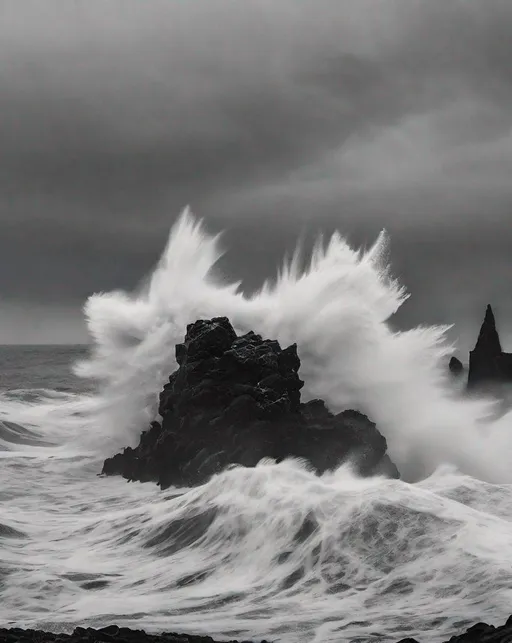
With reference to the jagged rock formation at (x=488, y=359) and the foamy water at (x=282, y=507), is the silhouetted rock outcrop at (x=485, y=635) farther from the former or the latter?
the jagged rock formation at (x=488, y=359)

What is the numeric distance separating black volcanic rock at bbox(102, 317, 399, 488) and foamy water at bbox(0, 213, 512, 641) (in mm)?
1062

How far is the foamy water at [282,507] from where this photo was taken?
45.6 feet

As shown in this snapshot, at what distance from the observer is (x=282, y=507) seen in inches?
741

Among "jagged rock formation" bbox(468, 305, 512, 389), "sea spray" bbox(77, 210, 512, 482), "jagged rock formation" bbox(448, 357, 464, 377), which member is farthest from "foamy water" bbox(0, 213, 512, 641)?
"jagged rock formation" bbox(448, 357, 464, 377)

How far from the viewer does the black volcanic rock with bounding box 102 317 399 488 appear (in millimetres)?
24953

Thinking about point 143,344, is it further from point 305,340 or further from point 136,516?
point 136,516

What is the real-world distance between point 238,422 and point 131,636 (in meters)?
14.1

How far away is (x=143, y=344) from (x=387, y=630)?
79.0 ft

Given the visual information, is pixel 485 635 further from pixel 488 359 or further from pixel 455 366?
pixel 455 366

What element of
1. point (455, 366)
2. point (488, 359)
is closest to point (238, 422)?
point (488, 359)

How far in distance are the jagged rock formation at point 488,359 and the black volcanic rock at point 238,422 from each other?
94.4 ft

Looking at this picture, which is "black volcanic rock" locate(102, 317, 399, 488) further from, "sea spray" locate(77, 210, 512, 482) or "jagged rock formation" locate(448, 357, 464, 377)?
"jagged rock formation" locate(448, 357, 464, 377)

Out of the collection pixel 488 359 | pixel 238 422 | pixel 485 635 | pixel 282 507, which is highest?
pixel 488 359

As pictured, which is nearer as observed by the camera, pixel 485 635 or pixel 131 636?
pixel 485 635
